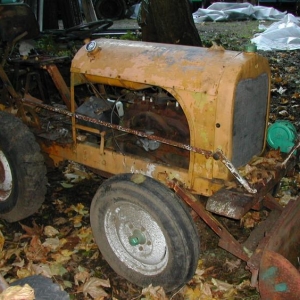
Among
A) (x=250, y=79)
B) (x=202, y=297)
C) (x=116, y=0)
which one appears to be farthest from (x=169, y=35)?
(x=116, y=0)

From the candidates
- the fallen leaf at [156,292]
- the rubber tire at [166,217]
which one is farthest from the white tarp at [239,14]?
the fallen leaf at [156,292]

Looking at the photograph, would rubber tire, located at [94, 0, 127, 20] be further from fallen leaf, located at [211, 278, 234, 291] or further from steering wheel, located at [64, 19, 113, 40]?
fallen leaf, located at [211, 278, 234, 291]

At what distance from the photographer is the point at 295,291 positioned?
2.50 m

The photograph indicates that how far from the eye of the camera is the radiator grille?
9.68 feet

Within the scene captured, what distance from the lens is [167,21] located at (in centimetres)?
816

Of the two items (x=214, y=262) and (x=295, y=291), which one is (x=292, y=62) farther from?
(x=295, y=291)

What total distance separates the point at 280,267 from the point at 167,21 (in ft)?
21.4

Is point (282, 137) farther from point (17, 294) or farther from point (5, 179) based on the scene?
point (17, 294)

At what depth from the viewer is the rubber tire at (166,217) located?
271cm

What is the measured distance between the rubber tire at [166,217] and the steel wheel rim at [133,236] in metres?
0.06

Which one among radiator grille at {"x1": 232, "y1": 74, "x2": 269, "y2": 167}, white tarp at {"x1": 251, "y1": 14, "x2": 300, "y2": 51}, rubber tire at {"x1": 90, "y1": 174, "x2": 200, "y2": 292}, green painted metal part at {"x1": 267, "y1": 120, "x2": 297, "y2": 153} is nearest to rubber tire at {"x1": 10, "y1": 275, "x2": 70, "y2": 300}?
rubber tire at {"x1": 90, "y1": 174, "x2": 200, "y2": 292}

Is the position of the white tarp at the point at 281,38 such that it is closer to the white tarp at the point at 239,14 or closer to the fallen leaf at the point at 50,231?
the white tarp at the point at 239,14

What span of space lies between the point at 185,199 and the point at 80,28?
23.2ft

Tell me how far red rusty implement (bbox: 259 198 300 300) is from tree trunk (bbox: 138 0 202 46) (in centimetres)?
604
